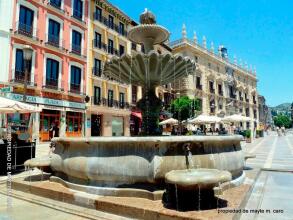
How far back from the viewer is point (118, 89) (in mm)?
27953

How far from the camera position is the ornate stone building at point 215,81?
3847 centimetres

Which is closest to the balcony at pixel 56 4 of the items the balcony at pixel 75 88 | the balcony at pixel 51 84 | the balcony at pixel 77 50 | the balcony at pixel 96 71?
the balcony at pixel 77 50

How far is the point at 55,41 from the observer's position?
21.3m

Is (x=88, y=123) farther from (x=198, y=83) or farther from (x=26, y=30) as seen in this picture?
(x=198, y=83)

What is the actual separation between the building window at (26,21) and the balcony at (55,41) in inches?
62.3

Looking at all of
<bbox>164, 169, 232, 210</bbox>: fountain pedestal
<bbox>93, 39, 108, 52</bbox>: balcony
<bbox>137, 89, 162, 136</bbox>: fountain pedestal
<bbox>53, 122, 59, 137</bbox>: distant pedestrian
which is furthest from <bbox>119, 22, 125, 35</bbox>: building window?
<bbox>164, 169, 232, 210</bbox>: fountain pedestal

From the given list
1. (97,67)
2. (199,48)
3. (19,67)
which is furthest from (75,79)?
(199,48)

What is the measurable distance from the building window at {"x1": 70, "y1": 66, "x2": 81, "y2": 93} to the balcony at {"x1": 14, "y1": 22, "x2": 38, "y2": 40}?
426cm

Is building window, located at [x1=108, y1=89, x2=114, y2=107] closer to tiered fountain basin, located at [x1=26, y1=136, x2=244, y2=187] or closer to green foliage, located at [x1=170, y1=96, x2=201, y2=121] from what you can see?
green foliage, located at [x1=170, y1=96, x2=201, y2=121]

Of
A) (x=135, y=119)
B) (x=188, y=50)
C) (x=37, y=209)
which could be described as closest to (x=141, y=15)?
(x=37, y=209)

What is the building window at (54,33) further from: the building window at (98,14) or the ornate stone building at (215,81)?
the ornate stone building at (215,81)

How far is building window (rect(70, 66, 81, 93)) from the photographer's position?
2273cm

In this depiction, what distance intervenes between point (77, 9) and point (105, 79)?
6.71 m

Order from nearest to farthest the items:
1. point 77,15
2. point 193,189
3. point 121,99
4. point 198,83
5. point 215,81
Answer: point 193,189
point 77,15
point 121,99
point 198,83
point 215,81
